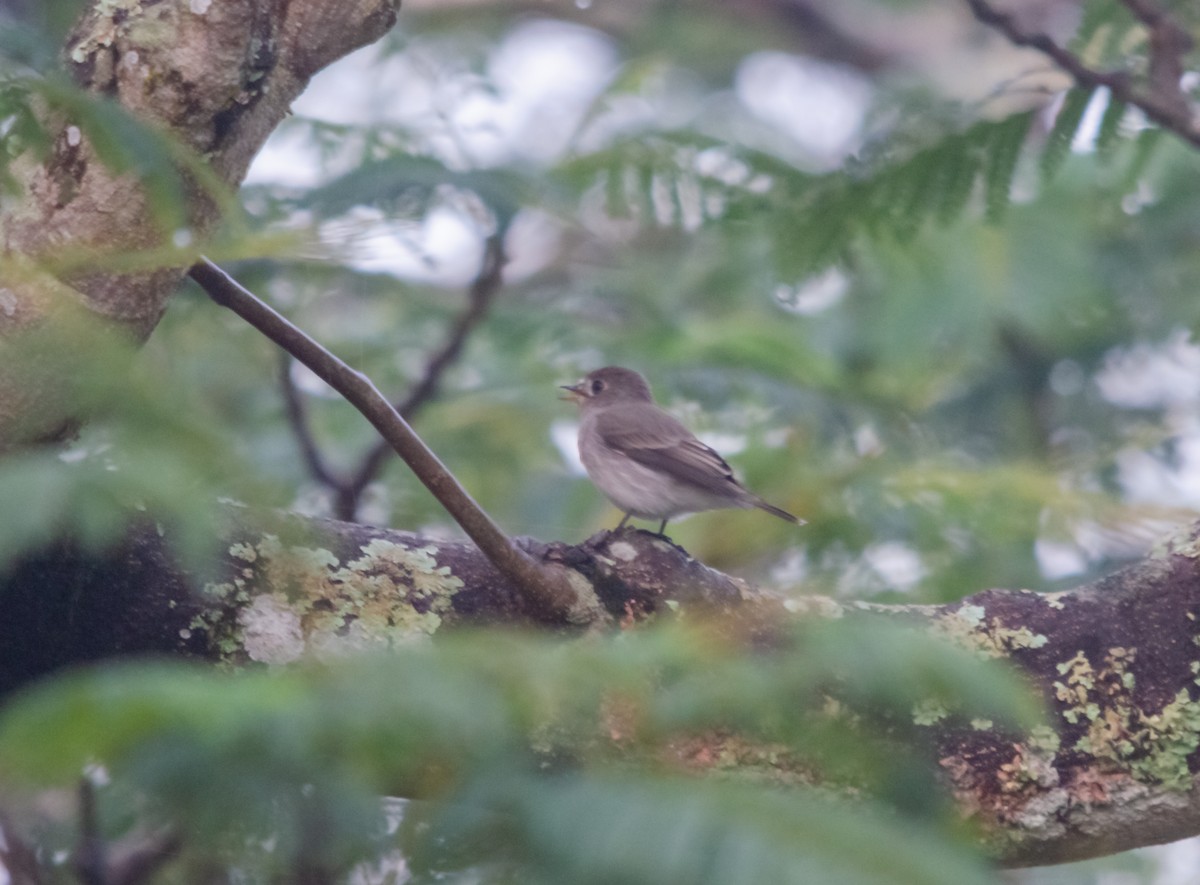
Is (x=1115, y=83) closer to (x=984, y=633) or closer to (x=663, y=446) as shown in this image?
(x=984, y=633)

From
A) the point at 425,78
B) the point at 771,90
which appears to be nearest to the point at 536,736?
the point at 425,78

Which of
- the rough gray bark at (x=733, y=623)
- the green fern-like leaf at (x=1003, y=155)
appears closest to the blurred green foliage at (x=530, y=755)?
the rough gray bark at (x=733, y=623)

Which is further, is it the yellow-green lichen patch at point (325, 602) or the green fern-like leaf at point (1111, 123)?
the green fern-like leaf at point (1111, 123)

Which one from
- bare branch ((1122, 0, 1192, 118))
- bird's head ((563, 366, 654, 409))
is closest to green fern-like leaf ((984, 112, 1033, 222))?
bare branch ((1122, 0, 1192, 118))

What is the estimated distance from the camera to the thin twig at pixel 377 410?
98.3 inches

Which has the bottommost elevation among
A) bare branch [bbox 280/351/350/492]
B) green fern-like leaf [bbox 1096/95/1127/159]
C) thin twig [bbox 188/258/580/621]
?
bare branch [bbox 280/351/350/492]

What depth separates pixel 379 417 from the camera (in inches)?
101

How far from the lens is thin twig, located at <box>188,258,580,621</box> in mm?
2496

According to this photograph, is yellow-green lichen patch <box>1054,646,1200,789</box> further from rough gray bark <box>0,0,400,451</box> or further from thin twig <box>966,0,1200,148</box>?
rough gray bark <box>0,0,400,451</box>

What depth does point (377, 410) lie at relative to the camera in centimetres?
257

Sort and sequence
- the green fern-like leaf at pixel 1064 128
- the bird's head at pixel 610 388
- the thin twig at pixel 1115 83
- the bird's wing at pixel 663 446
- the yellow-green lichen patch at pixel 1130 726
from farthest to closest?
the bird's head at pixel 610 388 < the bird's wing at pixel 663 446 < the green fern-like leaf at pixel 1064 128 < the thin twig at pixel 1115 83 < the yellow-green lichen patch at pixel 1130 726

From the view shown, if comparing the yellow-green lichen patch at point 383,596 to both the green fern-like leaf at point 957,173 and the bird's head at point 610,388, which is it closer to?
the green fern-like leaf at point 957,173

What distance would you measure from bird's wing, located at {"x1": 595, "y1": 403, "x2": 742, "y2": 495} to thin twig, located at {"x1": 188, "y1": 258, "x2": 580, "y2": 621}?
246 cm

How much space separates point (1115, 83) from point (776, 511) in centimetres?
180
